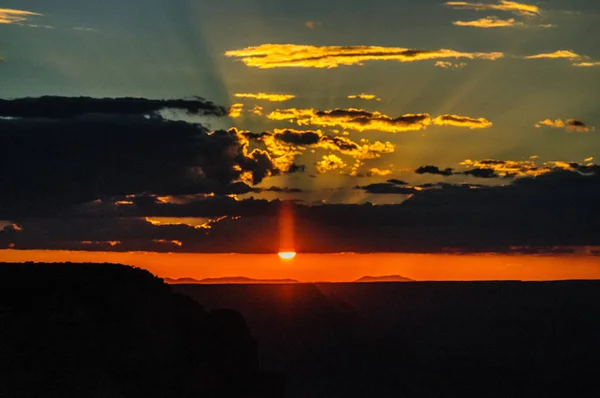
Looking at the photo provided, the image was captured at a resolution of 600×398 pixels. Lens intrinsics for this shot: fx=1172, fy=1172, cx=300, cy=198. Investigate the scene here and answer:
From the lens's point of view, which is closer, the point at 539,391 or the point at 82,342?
the point at 82,342

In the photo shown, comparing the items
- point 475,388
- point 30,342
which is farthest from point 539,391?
point 30,342

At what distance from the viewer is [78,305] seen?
66.5 m

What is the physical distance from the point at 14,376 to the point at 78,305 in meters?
9.58

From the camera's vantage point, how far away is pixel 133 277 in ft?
238

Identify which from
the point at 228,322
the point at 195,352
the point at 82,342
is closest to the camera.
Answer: the point at 82,342

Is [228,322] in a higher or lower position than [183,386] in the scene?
higher

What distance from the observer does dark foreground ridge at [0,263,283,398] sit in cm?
5962

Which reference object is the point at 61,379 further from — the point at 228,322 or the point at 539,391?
the point at 539,391

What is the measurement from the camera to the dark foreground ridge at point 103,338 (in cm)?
5962

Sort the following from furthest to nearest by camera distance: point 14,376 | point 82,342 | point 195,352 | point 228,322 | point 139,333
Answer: point 228,322 < point 195,352 < point 139,333 < point 82,342 < point 14,376

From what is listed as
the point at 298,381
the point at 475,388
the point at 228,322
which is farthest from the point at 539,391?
the point at 228,322

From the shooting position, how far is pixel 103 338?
213ft

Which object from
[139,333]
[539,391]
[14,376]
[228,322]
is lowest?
[14,376]

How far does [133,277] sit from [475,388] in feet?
442
